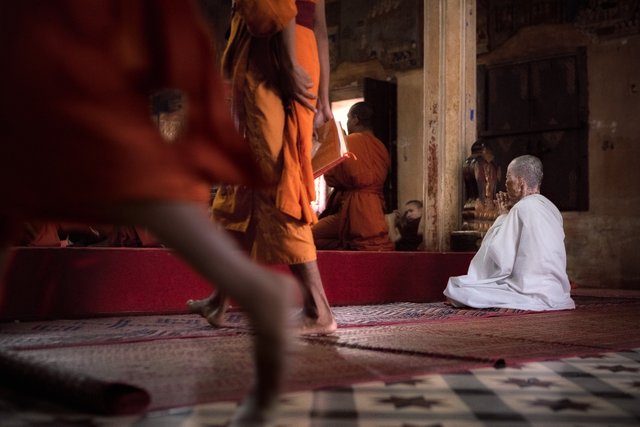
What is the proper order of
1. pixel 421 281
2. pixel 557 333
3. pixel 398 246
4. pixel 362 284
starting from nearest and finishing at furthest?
pixel 557 333, pixel 362 284, pixel 421 281, pixel 398 246

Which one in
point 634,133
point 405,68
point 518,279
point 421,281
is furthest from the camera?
point 405,68

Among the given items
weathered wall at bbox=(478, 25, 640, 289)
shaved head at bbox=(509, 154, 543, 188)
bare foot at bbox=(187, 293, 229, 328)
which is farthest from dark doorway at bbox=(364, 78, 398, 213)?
bare foot at bbox=(187, 293, 229, 328)

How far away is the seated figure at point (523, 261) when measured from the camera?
16.5ft

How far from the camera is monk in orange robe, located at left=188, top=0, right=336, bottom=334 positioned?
2.99 m

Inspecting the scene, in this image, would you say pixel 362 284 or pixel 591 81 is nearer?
pixel 362 284

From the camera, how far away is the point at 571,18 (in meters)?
9.77

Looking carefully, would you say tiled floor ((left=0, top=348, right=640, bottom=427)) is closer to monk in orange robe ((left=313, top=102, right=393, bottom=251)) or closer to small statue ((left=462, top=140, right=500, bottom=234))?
small statue ((left=462, top=140, right=500, bottom=234))

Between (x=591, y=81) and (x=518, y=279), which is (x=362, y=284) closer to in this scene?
(x=518, y=279)

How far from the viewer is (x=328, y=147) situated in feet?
11.6

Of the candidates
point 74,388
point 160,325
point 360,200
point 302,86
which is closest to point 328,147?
point 302,86

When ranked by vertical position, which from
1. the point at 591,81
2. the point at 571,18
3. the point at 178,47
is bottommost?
the point at 178,47

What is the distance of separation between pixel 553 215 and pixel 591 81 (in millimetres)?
5112

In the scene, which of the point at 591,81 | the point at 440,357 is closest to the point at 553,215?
the point at 440,357

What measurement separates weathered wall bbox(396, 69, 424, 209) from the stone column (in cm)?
399
